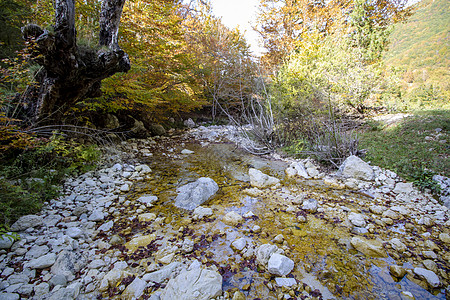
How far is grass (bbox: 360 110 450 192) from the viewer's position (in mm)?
3745

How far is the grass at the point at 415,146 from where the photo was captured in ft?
12.3

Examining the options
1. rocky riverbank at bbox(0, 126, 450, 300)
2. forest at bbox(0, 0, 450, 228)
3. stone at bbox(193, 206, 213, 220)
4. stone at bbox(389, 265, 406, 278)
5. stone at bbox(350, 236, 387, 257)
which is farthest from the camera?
stone at bbox(193, 206, 213, 220)

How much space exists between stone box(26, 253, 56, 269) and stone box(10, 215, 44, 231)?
28.0 inches

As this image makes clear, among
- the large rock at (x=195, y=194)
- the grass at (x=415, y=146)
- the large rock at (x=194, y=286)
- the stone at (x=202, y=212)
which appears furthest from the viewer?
the grass at (x=415, y=146)

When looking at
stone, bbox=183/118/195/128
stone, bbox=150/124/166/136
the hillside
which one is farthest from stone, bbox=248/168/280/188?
the hillside

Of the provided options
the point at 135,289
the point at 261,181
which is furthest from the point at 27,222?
the point at 261,181

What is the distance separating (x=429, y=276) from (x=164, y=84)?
881 centimetres

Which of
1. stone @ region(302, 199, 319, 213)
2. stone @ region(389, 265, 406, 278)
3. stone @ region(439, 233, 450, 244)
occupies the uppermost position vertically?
stone @ region(302, 199, 319, 213)

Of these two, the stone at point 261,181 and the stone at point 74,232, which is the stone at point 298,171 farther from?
the stone at point 74,232

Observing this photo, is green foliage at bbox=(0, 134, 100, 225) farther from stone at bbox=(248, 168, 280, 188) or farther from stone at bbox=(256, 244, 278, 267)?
stone at bbox=(248, 168, 280, 188)

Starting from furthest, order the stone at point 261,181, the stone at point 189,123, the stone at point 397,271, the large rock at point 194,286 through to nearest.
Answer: the stone at point 189,123
the stone at point 261,181
the stone at point 397,271
the large rock at point 194,286

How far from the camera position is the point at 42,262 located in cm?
187

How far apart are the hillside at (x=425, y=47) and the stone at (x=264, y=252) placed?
2077cm

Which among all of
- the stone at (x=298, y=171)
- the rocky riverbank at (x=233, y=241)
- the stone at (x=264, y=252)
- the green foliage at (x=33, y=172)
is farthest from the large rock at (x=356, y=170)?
the green foliage at (x=33, y=172)
